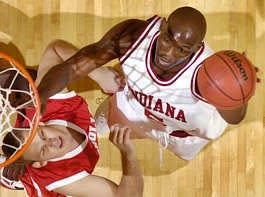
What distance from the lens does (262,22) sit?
6.71 ft

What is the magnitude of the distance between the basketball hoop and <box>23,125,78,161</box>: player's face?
0.05 meters

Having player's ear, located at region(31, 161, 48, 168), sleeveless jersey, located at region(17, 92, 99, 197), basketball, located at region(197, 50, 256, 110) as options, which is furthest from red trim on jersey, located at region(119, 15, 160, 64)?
player's ear, located at region(31, 161, 48, 168)

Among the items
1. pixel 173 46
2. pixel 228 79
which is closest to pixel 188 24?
pixel 173 46

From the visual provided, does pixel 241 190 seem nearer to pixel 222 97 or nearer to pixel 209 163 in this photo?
pixel 209 163

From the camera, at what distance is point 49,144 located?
5.54 ft

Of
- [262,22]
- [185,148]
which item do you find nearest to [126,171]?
[185,148]

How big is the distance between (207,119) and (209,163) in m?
0.40

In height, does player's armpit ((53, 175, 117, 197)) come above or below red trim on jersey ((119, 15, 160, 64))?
below

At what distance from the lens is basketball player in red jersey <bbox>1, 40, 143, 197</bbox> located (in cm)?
169

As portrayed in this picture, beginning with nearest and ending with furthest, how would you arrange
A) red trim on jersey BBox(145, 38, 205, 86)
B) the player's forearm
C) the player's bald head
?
the player's bald head, red trim on jersey BBox(145, 38, 205, 86), the player's forearm

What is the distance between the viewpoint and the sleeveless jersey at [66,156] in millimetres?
1718

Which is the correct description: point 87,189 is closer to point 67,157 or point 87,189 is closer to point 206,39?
point 67,157

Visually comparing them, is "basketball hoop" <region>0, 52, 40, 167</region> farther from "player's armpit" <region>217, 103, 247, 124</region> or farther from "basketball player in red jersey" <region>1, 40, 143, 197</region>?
"player's armpit" <region>217, 103, 247, 124</region>

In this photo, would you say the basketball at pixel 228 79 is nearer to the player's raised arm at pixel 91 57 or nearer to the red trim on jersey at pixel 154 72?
the red trim on jersey at pixel 154 72
